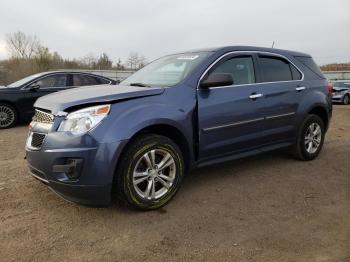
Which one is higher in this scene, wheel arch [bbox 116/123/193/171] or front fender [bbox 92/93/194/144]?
front fender [bbox 92/93/194/144]

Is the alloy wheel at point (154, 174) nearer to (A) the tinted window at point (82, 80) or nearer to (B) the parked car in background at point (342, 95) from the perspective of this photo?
(A) the tinted window at point (82, 80)

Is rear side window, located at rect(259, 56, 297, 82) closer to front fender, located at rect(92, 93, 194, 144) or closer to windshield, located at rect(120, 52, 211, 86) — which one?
windshield, located at rect(120, 52, 211, 86)

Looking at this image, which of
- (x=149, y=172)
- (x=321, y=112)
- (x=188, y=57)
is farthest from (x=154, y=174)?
(x=321, y=112)

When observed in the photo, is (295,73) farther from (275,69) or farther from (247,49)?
(247,49)

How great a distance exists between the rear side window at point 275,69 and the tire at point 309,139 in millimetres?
795

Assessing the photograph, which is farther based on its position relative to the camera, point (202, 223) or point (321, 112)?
point (321, 112)

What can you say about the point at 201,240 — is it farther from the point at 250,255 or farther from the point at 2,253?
the point at 2,253

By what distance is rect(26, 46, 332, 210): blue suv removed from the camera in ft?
11.4

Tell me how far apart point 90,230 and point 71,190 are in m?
0.41

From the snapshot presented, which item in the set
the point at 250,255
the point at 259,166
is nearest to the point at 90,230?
the point at 250,255

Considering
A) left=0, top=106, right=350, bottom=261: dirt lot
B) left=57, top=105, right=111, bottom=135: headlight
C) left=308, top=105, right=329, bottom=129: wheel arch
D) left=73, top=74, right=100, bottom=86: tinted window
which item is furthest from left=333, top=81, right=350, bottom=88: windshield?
left=57, top=105, right=111, bottom=135: headlight

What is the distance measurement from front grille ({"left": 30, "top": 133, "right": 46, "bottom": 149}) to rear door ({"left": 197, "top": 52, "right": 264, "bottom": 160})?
168 cm

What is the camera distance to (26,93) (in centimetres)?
971

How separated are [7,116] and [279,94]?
7.17 meters
